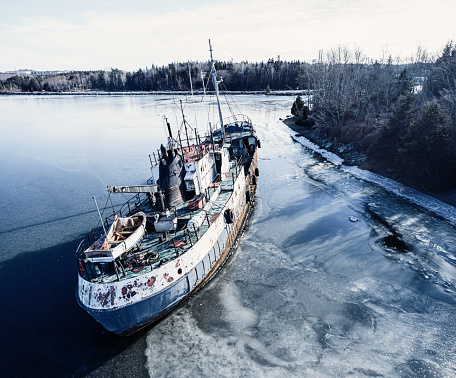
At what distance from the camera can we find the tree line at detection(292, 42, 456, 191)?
992 inches

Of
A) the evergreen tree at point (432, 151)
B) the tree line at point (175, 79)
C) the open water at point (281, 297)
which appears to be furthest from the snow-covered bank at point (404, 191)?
the tree line at point (175, 79)

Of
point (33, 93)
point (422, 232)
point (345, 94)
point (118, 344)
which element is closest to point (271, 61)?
point (345, 94)

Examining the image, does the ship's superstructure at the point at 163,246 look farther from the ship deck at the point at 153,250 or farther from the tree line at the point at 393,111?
the tree line at the point at 393,111

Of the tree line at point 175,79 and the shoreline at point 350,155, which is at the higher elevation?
the tree line at point 175,79

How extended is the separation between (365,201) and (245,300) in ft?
55.4

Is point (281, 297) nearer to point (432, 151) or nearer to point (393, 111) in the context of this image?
point (432, 151)

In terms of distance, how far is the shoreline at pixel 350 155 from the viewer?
25.2 meters

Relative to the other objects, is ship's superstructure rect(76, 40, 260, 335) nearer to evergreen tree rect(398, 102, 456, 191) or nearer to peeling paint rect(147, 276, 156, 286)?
peeling paint rect(147, 276, 156, 286)

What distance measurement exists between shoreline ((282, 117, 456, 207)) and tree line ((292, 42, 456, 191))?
53 cm

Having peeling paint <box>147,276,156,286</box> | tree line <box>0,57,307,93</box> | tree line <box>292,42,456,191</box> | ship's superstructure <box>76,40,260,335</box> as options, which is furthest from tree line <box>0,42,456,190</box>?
tree line <box>0,57,307,93</box>

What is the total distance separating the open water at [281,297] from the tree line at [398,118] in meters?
2.97

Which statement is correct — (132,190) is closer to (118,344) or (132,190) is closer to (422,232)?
(118,344)

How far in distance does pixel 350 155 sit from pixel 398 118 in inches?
360

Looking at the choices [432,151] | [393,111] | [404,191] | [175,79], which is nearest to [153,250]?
[404,191]
